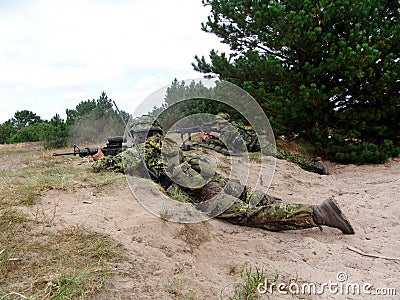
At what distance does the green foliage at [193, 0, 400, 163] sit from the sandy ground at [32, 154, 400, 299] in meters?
3.83

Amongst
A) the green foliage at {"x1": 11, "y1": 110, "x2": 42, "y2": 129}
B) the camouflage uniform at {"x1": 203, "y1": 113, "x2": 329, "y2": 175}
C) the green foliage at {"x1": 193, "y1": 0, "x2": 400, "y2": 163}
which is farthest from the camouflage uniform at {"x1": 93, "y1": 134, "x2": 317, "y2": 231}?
the green foliage at {"x1": 11, "y1": 110, "x2": 42, "y2": 129}

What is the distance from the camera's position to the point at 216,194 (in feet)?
12.1

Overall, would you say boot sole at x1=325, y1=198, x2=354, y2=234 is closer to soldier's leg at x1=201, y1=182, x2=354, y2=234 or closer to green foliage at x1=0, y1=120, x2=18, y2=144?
soldier's leg at x1=201, y1=182, x2=354, y2=234

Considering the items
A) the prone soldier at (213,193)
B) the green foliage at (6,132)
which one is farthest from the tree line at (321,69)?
→ the green foliage at (6,132)

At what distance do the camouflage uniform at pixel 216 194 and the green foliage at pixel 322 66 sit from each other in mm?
3837

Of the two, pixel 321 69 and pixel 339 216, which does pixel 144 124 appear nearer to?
pixel 339 216

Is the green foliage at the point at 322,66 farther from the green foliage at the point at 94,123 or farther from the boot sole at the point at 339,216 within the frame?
the green foliage at the point at 94,123

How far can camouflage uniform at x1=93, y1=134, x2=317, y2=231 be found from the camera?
3.35 m

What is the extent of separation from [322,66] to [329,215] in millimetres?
4649

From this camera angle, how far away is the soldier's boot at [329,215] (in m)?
3.24

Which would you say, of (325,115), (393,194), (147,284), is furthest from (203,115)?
(147,284)

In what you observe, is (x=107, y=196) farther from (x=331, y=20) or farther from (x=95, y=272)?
(x=331, y=20)

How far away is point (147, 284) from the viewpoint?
2.12m

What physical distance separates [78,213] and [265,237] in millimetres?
1747
